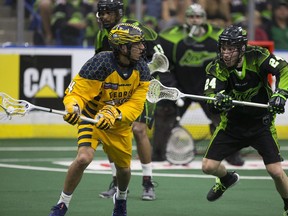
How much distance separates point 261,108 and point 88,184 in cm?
244

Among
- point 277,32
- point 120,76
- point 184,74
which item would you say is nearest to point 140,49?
point 120,76

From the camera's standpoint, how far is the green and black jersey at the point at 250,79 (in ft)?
24.8

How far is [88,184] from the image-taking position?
949cm

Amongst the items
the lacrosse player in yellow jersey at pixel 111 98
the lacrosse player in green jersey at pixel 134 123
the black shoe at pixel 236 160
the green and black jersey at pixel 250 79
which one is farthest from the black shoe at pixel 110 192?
the black shoe at pixel 236 160

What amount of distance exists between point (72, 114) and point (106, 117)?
264 mm

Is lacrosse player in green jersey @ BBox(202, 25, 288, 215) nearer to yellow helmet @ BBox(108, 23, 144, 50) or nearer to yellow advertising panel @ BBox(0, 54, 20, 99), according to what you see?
yellow helmet @ BBox(108, 23, 144, 50)

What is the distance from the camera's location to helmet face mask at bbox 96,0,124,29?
28.2 feet

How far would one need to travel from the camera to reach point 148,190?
28.5 ft

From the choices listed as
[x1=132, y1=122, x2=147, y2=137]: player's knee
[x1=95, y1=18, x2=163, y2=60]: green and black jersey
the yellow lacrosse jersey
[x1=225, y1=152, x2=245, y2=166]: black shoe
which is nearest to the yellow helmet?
the yellow lacrosse jersey

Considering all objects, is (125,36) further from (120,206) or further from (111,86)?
(120,206)

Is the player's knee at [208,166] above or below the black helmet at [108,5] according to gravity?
below

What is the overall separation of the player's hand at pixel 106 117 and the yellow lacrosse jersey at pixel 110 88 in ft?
0.33

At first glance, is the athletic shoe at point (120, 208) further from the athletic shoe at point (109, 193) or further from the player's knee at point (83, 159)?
the athletic shoe at point (109, 193)

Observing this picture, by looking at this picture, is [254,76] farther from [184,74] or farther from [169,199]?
[184,74]
